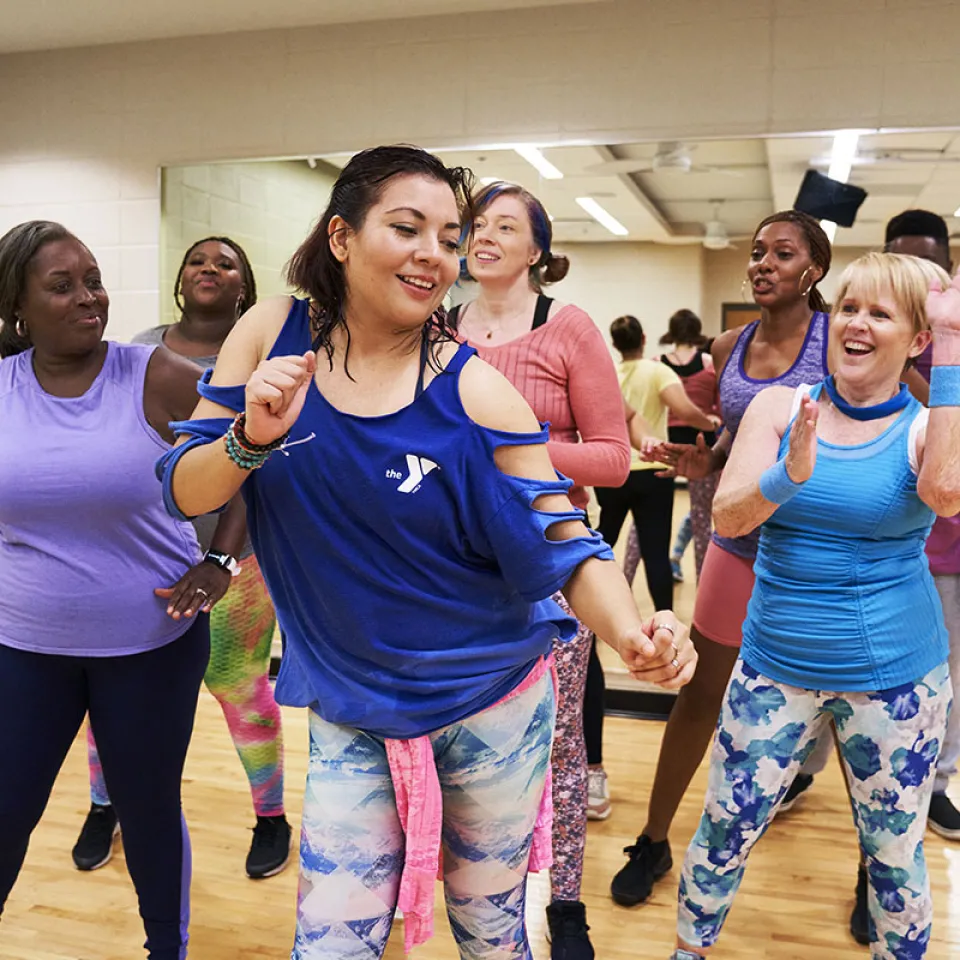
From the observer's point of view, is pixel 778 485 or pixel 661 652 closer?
pixel 661 652

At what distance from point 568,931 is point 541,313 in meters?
1.41

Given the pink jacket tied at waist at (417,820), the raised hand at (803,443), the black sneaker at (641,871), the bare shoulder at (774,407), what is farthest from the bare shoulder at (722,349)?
the pink jacket tied at waist at (417,820)

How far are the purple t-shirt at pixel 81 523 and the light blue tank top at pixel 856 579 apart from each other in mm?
1163

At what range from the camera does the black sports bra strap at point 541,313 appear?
7.16ft

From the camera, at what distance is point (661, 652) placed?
1.11 meters

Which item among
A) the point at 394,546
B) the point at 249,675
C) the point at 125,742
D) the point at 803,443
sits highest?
the point at 803,443

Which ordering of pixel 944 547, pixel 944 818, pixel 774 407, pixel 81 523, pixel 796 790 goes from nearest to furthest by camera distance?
pixel 81 523
pixel 774 407
pixel 944 547
pixel 944 818
pixel 796 790

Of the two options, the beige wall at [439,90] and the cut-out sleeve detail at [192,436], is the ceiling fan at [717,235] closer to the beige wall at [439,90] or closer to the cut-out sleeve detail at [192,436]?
the beige wall at [439,90]

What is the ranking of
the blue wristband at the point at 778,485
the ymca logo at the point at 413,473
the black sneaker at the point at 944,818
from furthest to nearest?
1. the black sneaker at the point at 944,818
2. the blue wristband at the point at 778,485
3. the ymca logo at the point at 413,473

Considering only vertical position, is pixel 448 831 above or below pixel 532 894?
above

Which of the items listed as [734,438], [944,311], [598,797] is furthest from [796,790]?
[944,311]

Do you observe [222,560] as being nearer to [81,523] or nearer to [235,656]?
[81,523]

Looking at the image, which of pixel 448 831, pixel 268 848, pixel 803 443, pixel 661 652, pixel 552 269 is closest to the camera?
pixel 661 652

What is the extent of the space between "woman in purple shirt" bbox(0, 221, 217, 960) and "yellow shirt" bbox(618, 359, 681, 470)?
8.27 ft
